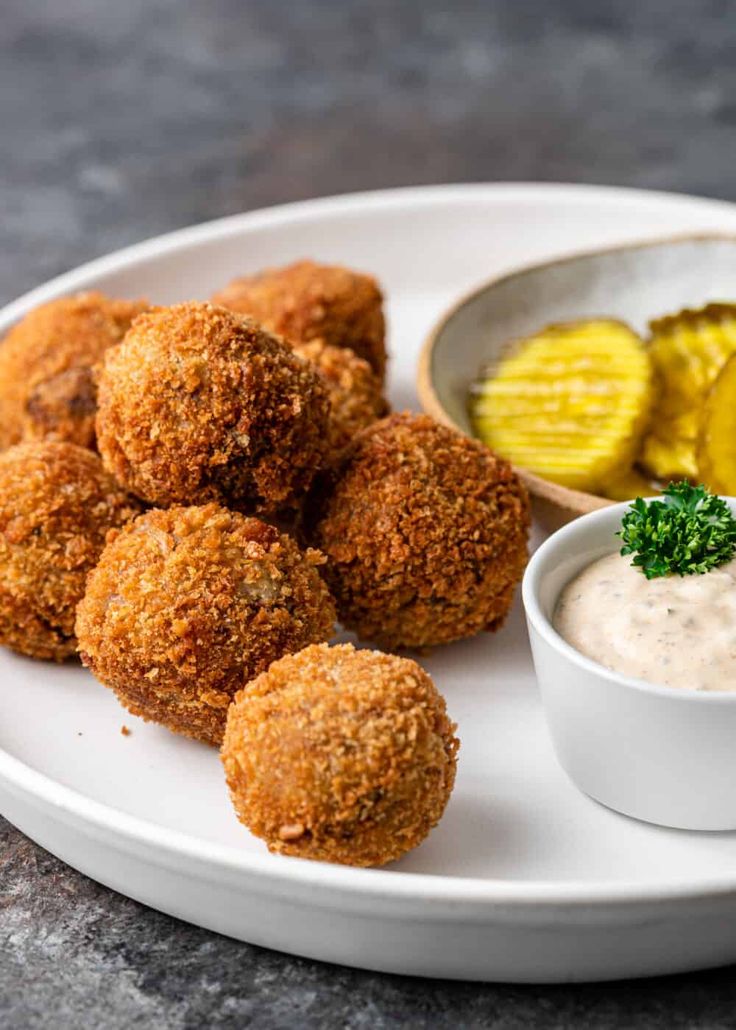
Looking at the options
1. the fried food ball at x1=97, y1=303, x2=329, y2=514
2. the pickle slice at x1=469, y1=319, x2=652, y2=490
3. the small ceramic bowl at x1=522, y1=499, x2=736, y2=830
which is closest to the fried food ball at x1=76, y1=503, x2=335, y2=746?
the fried food ball at x1=97, y1=303, x2=329, y2=514

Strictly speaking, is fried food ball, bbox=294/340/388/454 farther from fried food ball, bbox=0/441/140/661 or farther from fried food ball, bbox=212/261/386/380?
fried food ball, bbox=0/441/140/661

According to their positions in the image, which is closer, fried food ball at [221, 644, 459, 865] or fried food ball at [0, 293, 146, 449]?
fried food ball at [221, 644, 459, 865]

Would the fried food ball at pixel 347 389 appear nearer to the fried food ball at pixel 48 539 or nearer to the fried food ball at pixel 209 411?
the fried food ball at pixel 209 411

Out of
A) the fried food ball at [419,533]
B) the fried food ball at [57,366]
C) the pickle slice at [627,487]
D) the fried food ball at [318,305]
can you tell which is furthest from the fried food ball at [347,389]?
the pickle slice at [627,487]

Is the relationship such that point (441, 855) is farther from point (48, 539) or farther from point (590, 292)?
point (590, 292)

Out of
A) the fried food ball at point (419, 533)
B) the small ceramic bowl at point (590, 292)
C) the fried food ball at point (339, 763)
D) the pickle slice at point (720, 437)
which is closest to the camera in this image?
the fried food ball at point (339, 763)

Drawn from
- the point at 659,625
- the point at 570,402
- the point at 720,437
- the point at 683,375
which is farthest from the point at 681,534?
the point at 683,375
